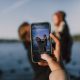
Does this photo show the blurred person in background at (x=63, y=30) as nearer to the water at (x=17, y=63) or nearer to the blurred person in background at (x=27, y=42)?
the water at (x=17, y=63)

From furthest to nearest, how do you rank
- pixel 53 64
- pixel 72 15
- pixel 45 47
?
pixel 72 15
pixel 45 47
pixel 53 64

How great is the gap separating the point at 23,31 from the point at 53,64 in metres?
1.28

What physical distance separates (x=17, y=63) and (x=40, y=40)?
1181mm

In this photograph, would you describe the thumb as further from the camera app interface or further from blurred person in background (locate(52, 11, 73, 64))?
blurred person in background (locate(52, 11, 73, 64))

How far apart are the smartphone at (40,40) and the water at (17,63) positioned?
102 centimetres

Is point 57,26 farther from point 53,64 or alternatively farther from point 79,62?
point 53,64

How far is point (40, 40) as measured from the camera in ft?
3.14

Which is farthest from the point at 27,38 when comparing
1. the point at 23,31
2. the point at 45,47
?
the point at 45,47

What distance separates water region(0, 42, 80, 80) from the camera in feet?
6.75

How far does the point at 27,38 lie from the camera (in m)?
2.01

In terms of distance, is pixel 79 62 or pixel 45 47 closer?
pixel 45 47

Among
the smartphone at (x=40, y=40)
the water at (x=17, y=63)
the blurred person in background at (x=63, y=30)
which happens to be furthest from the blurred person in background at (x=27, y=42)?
the smartphone at (x=40, y=40)

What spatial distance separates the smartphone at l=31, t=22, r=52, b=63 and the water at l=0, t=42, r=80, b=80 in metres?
1.02

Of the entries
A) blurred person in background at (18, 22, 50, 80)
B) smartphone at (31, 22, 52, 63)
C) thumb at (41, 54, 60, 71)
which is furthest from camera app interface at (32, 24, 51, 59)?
blurred person in background at (18, 22, 50, 80)
